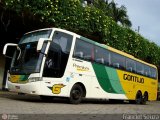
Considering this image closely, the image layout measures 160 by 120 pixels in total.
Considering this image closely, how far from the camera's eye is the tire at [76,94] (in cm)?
1589

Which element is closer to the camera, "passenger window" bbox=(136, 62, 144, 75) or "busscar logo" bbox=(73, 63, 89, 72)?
"busscar logo" bbox=(73, 63, 89, 72)

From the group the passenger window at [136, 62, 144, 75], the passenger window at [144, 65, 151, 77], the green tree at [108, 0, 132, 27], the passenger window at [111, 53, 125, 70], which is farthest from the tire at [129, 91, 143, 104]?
the green tree at [108, 0, 132, 27]

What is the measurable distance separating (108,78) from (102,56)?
1.33 m

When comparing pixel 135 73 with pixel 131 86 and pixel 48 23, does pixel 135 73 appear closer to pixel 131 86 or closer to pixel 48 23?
pixel 131 86

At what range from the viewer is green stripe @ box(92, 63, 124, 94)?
18025 millimetres

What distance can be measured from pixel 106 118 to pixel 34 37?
20.5 ft

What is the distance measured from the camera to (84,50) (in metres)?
16.8

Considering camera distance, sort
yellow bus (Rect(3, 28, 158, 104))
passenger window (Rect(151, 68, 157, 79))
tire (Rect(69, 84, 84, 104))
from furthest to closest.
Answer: passenger window (Rect(151, 68, 157, 79)), tire (Rect(69, 84, 84, 104)), yellow bus (Rect(3, 28, 158, 104))

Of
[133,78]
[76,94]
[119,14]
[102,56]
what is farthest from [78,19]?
[119,14]

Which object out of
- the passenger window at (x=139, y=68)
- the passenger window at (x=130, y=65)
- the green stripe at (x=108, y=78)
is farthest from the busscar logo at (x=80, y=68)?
the passenger window at (x=139, y=68)

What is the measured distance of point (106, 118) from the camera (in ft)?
35.4

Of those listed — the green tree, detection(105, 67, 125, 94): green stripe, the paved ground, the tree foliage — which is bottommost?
the paved ground

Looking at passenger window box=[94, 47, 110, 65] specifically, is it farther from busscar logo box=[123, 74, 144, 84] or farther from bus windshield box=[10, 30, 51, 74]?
bus windshield box=[10, 30, 51, 74]

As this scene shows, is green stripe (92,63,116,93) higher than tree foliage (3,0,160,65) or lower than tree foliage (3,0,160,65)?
lower
